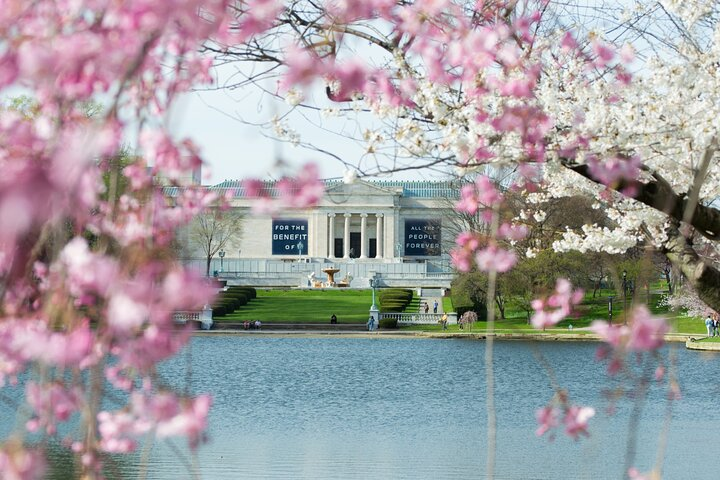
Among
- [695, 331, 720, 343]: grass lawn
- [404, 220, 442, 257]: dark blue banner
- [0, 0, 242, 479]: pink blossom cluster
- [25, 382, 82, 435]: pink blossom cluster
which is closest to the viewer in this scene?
[0, 0, 242, 479]: pink blossom cluster

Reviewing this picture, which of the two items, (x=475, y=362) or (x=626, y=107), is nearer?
(x=626, y=107)

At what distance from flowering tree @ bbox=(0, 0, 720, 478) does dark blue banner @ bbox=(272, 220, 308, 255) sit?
304ft

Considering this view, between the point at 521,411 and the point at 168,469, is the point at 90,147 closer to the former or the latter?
the point at 168,469

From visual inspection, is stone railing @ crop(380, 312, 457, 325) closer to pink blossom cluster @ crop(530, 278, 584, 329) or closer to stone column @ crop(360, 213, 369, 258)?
pink blossom cluster @ crop(530, 278, 584, 329)

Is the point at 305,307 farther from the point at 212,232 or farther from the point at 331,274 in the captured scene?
the point at 331,274

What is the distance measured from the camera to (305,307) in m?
54.8

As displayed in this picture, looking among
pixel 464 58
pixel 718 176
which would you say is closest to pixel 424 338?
pixel 718 176

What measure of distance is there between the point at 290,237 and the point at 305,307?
4793cm

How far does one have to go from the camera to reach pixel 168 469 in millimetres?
16016

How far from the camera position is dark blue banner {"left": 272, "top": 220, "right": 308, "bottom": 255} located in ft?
333

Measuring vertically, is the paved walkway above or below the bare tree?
below

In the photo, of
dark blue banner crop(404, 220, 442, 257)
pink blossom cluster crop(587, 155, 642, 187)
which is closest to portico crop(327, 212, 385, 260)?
dark blue banner crop(404, 220, 442, 257)

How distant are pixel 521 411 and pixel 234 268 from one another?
57.5 meters

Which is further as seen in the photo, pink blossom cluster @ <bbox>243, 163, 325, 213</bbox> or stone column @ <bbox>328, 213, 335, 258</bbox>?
stone column @ <bbox>328, 213, 335, 258</bbox>
